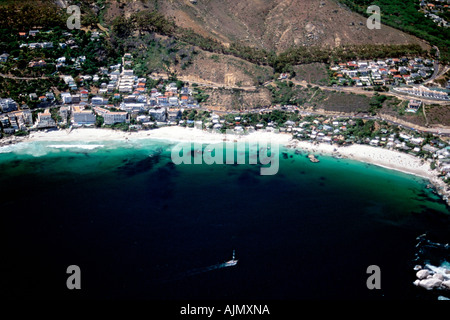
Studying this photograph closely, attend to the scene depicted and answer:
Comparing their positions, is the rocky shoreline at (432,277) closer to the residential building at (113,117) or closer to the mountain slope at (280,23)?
the residential building at (113,117)

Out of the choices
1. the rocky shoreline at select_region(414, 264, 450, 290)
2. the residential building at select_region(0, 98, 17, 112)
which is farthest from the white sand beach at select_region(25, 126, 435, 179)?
the rocky shoreline at select_region(414, 264, 450, 290)

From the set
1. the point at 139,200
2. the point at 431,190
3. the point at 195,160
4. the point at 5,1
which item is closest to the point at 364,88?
the point at 431,190

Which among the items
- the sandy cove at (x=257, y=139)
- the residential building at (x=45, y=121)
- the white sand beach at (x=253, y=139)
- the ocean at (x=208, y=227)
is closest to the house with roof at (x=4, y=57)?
the residential building at (x=45, y=121)

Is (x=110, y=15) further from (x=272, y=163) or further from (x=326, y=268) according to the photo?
(x=326, y=268)

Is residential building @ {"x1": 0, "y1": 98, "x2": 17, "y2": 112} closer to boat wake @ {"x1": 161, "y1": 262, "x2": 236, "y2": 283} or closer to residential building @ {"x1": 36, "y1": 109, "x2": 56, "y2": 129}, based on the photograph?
residential building @ {"x1": 36, "y1": 109, "x2": 56, "y2": 129}

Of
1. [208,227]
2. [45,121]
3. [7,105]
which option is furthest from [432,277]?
[7,105]

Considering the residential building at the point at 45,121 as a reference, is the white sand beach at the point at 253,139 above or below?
below
